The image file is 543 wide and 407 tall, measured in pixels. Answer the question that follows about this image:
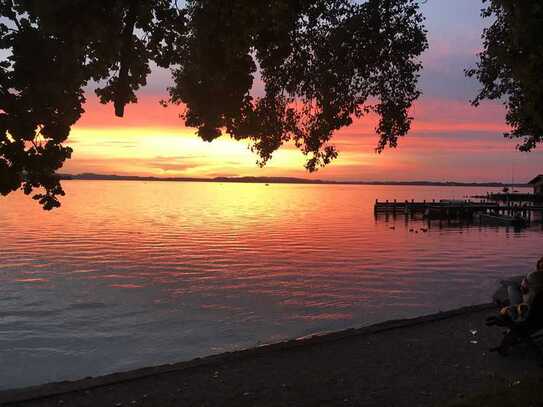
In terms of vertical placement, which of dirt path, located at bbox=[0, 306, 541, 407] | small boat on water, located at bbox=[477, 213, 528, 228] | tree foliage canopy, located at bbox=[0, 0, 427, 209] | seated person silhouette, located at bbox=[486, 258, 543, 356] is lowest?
small boat on water, located at bbox=[477, 213, 528, 228]

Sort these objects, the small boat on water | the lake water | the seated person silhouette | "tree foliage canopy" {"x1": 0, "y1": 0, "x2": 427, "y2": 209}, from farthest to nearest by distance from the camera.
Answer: the small boat on water
the lake water
the seated person silhouette
"tree foliage canopy" {"x1": 0, "y1": 0, "x2": 427, "y2": 209}

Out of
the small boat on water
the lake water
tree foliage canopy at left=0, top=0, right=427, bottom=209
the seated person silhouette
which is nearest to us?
tree foliage canopy at left=0, top=0, right=427, bottom=209

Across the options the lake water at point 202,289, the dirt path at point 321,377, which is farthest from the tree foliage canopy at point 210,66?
the lake water at point 202,289

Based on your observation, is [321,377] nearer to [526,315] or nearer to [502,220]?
[526,315]

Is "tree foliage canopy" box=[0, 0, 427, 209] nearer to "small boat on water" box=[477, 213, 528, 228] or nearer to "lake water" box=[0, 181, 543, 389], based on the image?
"lake water" box=[0, 181, 543, 389]

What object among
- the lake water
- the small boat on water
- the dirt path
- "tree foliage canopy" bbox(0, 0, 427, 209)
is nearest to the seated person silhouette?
the dirt path

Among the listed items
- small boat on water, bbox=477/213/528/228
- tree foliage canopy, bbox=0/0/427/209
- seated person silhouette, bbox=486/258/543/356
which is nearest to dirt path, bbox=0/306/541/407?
seated person silhouette, bbox=486/258/543/356

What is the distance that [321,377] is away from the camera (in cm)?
834

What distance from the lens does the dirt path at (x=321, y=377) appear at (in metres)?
7.49

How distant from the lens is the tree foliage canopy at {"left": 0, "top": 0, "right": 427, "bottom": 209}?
19.0 ft

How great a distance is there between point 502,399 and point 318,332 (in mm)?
10884

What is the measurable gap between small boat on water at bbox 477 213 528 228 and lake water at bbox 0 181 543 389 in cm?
1110

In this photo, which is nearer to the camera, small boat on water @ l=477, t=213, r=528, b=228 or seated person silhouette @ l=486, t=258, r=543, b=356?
seated person silhouette @ l=486, t=258, r=543, b=356

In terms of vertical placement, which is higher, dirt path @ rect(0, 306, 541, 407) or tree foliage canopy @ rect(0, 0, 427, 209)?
tree foliage canopy @ rect(0, 0, 427, 209)
